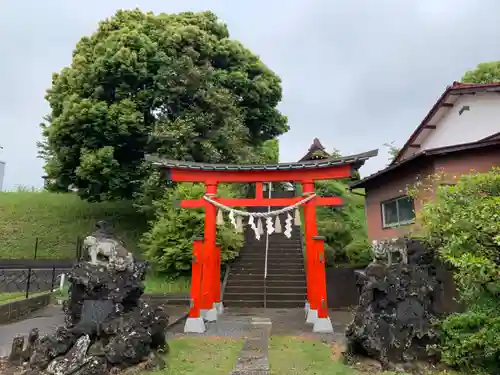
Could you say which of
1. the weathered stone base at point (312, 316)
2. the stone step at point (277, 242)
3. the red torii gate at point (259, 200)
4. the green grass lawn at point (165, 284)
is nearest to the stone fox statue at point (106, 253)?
the red torii gate at point (259, 200)

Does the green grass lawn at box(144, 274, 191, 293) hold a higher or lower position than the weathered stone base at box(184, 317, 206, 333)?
higher

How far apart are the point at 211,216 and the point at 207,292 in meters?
2.04

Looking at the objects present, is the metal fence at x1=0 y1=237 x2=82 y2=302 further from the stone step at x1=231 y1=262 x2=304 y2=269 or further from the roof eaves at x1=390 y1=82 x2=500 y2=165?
the roof eaves at x1=390 y1=82 x2=500 y2=165

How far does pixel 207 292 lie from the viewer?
10.2 meters

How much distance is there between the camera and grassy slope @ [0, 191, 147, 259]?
17.7 meters

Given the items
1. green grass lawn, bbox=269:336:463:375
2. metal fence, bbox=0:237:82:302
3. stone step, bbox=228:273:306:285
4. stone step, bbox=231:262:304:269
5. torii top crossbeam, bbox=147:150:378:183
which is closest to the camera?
green grass lawn, bbox=269:336:463:375

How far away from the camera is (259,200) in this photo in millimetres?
10312

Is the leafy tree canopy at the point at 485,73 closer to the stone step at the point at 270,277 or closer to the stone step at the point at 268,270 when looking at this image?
the stone step at the point at 268,270

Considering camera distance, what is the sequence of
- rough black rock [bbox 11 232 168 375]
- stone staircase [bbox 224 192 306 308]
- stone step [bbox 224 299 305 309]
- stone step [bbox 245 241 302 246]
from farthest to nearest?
stone step [bbox 245 241 302 246] → stone staircase [bbox 224 192 306 308] → stone step [bbox 224 299 305 309] → rough black rock [bbox 11 232 168 375]

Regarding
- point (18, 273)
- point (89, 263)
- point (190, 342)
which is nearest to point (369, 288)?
point (190, 342)

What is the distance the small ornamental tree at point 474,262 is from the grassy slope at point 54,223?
45.9 ft

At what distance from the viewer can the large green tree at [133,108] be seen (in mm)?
15297

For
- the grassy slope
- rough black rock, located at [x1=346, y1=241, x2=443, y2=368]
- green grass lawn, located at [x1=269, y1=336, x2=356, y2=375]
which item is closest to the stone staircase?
green grass lawn, located at [x1=269, y1=336, x2=356, y2=375]

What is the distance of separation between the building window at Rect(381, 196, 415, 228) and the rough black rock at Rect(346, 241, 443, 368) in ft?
14.2
